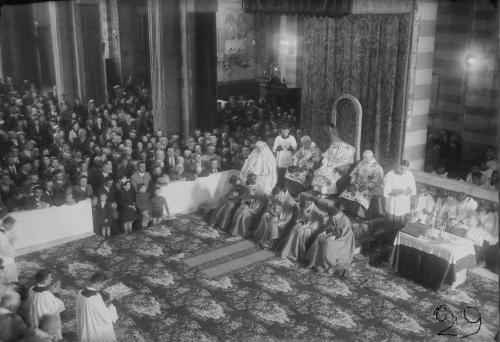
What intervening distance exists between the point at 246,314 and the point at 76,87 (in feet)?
51.5

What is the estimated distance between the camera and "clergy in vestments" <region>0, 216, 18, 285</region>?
30.5 ft

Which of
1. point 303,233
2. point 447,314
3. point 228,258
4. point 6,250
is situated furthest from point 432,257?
point 6,250

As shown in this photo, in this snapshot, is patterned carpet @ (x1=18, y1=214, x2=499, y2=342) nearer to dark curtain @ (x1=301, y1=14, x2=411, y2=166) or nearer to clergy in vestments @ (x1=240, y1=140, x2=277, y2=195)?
clergy in vestments @ (x1=240, y1=140, x2=277, y2=195)

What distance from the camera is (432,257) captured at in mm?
10383

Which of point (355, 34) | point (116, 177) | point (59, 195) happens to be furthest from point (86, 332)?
point (355, 34)

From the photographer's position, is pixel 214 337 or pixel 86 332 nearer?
pixel 86 332

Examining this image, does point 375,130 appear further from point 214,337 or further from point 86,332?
point 86,332

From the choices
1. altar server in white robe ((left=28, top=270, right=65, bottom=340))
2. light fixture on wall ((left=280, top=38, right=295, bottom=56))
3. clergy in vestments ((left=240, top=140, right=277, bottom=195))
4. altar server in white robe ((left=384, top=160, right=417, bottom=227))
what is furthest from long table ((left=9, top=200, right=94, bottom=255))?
light fixture on wall ((left=280, top=38, right=295, bottom=56))

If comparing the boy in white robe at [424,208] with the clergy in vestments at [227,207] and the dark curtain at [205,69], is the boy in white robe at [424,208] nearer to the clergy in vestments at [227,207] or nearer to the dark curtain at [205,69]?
the clergy in vestments at [227,207]

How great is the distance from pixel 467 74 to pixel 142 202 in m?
10.6

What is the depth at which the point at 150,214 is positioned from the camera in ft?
43.5

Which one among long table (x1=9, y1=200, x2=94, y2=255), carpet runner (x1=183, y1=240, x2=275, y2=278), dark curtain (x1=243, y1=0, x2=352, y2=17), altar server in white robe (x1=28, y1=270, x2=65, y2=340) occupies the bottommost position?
carpet runner (x1=183, y1=240, x2=275, y2=278)

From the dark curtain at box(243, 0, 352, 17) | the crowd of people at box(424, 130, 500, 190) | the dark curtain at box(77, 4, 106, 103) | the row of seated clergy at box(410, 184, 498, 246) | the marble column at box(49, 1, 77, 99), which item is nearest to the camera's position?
the row of seated clergy at box(410, 184, 498, 246)

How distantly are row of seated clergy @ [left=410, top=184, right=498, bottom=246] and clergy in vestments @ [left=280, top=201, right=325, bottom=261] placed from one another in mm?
1977
